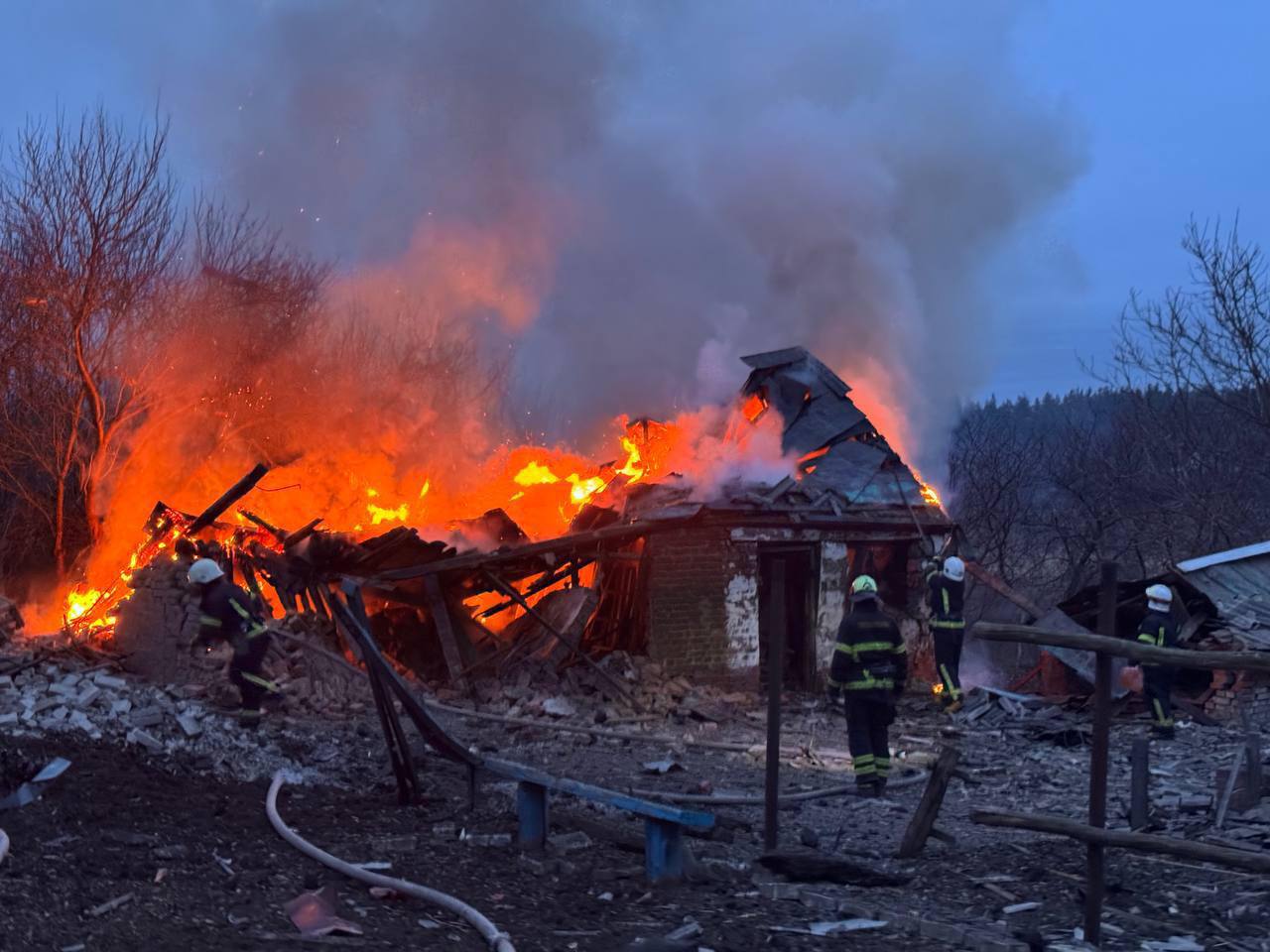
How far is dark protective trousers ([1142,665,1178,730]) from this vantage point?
12.5 metres

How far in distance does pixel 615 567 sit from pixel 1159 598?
21.5ft

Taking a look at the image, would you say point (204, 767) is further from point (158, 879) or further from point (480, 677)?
point (480, 677)

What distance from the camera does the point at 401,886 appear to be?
222 inches

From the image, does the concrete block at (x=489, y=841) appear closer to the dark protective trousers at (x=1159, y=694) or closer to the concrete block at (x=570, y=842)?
the concrete block at (x=570, y=842)

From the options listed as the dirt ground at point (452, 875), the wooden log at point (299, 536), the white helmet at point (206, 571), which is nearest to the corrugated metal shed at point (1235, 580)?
the dirt ground at point (452, 875)

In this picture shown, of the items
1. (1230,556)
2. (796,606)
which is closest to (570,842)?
(796,606)

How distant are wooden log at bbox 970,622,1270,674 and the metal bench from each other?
190cm

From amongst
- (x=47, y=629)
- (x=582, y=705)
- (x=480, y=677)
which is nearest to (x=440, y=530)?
(x=480, y=677)

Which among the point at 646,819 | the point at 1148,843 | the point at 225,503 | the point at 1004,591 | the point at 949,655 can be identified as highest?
the point at 225,503

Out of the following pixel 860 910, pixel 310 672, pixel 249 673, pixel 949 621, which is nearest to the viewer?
pixel 860 910

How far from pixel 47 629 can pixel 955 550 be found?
41.5 feet

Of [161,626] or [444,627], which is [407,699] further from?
[444,627]

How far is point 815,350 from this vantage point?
20.6 meters

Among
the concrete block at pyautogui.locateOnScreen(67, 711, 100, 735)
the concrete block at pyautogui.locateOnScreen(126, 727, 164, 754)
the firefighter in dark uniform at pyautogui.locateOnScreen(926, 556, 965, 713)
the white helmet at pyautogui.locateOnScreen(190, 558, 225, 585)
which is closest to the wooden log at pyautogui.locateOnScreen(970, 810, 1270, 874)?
the concrete block at pyautogui.locateOnScreen(126, 727, 164, 754)
